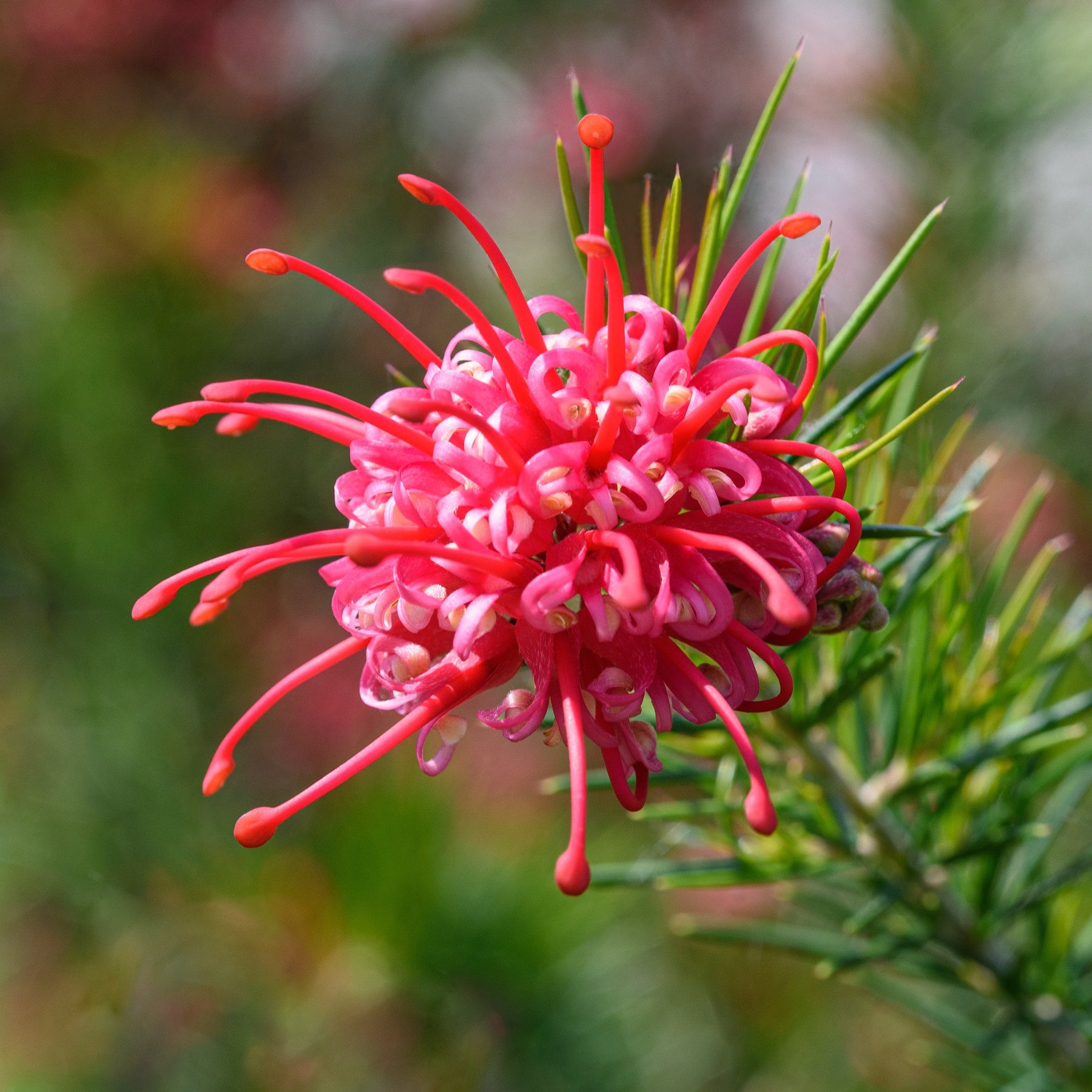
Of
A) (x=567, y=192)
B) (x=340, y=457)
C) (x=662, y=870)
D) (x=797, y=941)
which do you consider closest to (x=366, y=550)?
(x=567, y=192)

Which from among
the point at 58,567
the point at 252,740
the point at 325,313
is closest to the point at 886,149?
the point at 325,313

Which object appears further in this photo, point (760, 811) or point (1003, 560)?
point (1003, 560)

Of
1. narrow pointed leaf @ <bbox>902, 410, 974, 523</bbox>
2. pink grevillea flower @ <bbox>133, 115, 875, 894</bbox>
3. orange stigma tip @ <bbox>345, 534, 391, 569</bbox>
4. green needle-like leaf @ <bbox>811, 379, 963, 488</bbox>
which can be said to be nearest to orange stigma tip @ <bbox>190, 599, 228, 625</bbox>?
pink grevillea flower @ <bbox>133, 115, 875, 894</bbox>

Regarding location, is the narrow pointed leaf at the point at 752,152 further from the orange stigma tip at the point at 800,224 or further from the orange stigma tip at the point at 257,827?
the orange stigma tip at the point at 257,827

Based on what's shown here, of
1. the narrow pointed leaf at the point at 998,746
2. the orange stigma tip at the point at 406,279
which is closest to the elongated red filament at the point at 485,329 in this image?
the orange stigma tip at the point at 406,279

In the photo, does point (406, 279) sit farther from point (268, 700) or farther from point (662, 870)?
point (662, 870)

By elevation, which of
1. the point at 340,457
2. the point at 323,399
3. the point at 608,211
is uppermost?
the point at 608,211

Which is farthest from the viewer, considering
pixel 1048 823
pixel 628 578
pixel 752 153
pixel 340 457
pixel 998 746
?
pixel 340 457
